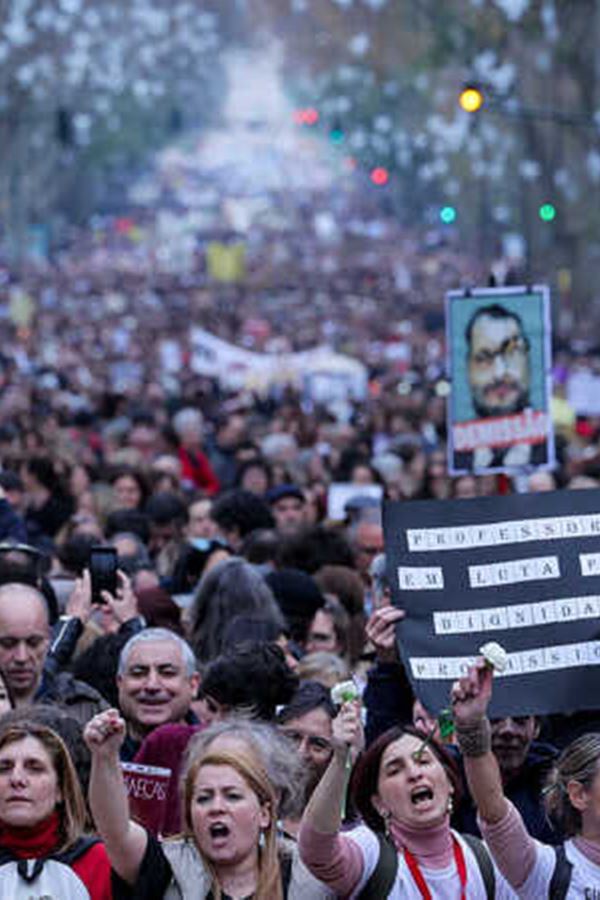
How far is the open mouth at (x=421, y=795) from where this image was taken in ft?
24.7

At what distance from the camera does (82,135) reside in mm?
96188

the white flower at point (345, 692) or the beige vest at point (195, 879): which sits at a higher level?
the white flower at point (345, 692)

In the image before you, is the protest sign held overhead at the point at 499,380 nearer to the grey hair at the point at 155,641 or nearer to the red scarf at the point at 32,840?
the grey hair at the point at 155,641

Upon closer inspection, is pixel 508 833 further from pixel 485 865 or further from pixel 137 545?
pixel 137 545

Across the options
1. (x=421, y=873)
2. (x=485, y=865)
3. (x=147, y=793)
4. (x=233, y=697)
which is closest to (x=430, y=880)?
(x=421, y=873)

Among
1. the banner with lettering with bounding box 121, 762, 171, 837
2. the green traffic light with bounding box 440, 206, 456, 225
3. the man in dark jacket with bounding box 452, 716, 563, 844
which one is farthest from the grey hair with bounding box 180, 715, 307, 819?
the green traffic light with bounding box 440, 206, 456, 225

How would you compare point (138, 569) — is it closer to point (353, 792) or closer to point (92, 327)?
point (353, 792)

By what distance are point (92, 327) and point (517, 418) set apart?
41670 millimetres

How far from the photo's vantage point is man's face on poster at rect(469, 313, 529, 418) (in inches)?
596

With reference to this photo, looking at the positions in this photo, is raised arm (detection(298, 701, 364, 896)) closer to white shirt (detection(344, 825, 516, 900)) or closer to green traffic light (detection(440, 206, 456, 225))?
white shirt (detection(344, 825, 516, 900))

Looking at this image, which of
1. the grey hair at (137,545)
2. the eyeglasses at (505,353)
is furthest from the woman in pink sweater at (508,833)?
the eyeglasses at (505,353)

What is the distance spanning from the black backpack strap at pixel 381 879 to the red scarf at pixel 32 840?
711 mm

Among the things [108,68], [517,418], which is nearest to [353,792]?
[517,418]

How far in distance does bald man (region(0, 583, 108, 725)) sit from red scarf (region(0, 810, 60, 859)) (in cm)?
180
